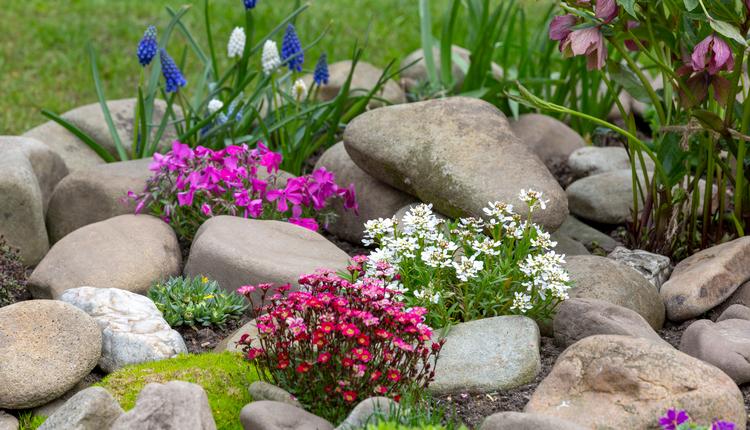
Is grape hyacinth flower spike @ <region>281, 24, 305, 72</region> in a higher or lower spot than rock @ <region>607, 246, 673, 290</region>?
higher

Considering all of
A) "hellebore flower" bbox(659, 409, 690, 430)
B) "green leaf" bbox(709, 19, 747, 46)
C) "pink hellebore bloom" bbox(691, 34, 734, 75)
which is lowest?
"hellebore flower" bbox(659, 409, 690, 430)

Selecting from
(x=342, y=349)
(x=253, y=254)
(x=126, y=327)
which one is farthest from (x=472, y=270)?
(x=126, y=327)

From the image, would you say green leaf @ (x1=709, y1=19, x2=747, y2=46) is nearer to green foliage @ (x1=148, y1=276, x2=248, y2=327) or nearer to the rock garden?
the rock garden

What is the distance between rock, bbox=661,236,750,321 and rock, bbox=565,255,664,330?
0.10m

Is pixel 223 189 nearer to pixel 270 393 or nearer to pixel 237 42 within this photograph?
pixel 237 42

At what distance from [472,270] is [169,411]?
137 centimetres

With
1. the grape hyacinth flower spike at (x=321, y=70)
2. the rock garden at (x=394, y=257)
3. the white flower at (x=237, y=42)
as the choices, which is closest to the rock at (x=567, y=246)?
the rock garden at (x=394, y=257)

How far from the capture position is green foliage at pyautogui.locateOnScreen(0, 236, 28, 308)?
4668mm

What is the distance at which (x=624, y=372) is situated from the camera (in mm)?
3533

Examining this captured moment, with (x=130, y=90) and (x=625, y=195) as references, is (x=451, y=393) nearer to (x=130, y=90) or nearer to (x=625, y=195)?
(x=625, y=195)

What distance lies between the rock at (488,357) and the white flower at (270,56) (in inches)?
99.9

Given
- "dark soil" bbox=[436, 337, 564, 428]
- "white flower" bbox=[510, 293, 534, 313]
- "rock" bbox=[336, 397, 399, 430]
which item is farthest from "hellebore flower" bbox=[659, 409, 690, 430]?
"white flower" bbox=[510, 293, 534, 313]

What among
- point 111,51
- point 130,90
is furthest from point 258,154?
point 111,51

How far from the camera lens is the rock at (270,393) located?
11.8ft
